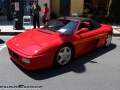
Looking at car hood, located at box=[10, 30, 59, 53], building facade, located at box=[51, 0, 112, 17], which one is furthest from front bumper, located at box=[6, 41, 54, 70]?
building facade, located at box=[51, 0, 112, 17]

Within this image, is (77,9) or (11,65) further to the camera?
(77,9)

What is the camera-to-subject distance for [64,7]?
1402cm

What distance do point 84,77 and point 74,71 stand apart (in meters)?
0.38

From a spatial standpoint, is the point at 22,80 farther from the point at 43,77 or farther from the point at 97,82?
the point at 97,82

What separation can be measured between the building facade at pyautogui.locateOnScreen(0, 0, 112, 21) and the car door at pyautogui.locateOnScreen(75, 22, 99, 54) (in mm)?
7776

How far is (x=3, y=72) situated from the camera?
3.93 m

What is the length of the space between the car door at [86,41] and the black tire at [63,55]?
0.35 meters

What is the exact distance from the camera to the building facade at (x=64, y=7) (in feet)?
40.6

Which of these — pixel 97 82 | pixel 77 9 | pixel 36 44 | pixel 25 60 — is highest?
pixel 77 9

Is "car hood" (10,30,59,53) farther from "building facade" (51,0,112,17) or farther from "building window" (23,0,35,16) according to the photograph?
"building facade" (51,0,112,17)

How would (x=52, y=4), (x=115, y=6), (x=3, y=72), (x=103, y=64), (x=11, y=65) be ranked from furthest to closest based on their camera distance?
(x=52, y=4) → (x=115, y=6) → (x=103, y=64) → (x=11, y=65) → (x=3, y=72)

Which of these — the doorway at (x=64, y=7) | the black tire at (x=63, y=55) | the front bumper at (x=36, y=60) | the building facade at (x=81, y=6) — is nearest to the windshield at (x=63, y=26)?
the black tire at (x=63, y=55)

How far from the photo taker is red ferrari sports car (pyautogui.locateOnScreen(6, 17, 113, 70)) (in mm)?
3693

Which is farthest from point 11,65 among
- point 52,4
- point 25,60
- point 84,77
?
point 52,4
